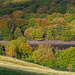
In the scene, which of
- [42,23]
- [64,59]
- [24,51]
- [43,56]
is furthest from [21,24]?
[64,59]

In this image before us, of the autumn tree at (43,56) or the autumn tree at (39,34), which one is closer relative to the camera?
the autumn tree at (43,56)

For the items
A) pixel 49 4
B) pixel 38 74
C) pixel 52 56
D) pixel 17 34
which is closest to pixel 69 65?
pixel 52 56

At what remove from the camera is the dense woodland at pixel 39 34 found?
134ft

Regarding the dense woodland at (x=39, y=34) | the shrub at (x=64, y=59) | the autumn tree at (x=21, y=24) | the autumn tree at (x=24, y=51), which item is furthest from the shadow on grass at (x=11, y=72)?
the autumn tree at (x=21, y=24)

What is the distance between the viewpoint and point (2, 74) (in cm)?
2170

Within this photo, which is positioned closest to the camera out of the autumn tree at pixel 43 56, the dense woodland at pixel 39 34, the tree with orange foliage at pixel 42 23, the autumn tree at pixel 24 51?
the dense woodland at pixel 39 34

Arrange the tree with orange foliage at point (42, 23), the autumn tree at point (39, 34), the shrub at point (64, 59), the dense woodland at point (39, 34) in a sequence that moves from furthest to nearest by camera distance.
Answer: the tree with orange foliage at point (42, 23) < the autumn tree at point (39, 34) < the dense woodland at point (39, 34) < the shrub at point (64, 59)

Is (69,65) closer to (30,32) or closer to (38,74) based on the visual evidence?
(38,74)

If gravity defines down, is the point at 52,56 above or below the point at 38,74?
below

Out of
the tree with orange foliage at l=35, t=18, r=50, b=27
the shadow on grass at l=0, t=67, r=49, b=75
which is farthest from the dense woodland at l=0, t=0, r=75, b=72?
the shadow on grass at l=0, t=67, r=49, b=75

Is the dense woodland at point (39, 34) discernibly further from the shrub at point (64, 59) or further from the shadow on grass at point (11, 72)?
the shadow on grass at point (11, 72)

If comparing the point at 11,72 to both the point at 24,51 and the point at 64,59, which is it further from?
the point at 24,51

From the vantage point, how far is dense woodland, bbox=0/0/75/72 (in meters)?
40.8

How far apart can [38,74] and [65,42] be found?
185 ft
